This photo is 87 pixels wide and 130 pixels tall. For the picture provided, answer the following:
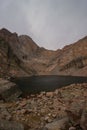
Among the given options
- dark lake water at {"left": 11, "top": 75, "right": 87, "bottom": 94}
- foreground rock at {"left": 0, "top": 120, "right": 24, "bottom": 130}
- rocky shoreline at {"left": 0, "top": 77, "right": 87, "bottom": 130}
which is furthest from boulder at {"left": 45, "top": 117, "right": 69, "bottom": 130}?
dark lake water at {"left": 11, "top": 75, "right": 87, "bottom": 94}

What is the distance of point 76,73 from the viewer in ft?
646

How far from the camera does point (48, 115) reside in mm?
23156

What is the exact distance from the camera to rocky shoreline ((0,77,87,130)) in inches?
712

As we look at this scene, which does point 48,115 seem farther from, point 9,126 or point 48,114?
point 9,126

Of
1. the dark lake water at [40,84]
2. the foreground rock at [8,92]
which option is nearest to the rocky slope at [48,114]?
the foreground rock at [8,92]

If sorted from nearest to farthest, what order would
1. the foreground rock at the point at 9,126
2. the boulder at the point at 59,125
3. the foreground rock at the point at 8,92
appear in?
the foreground rock at the point at 9,126 < the boulder at the point at 59,125 < the foreground rock at the point at 8,92

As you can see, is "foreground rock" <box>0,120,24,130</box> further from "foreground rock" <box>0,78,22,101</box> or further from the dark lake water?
the dark lake water

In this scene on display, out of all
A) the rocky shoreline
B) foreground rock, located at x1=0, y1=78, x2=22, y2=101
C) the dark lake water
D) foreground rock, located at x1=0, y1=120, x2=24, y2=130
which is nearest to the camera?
foreground rock, located at x1=0, y1=120, x2=24, y2=130

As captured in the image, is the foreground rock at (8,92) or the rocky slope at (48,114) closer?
the rocky slope at (48,114)

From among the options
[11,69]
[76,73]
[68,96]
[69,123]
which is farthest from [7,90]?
[76,73]

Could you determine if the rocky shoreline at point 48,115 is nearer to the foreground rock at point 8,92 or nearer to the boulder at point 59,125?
the boulder at point 59,125

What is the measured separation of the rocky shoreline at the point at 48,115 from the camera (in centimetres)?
1810

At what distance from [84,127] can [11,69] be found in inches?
6209

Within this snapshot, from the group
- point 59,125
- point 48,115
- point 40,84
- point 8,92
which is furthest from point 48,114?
point 40,84
